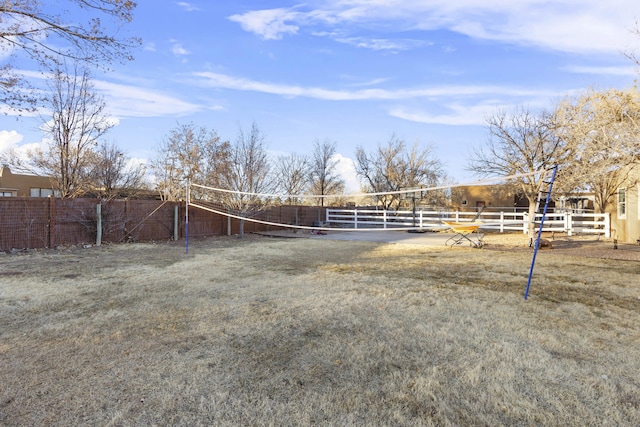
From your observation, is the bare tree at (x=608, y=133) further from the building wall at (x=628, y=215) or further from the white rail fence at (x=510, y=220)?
the building wall at (x=628, y=215)

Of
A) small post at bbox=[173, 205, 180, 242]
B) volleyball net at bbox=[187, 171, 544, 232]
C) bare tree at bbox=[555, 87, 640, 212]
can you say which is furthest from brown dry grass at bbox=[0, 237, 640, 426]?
small post at bbox=[173, 205, 180, 242]

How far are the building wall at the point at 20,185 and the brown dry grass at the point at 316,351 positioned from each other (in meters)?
27.8

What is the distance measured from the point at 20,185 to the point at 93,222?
76.6 feet

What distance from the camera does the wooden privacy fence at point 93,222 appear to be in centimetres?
985

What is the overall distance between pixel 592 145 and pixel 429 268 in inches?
182

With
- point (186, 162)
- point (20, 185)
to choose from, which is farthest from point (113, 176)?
point (20, 185)

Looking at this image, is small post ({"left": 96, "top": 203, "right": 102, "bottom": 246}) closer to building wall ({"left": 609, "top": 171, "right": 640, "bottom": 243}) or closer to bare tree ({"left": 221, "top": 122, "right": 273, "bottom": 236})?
bare tree ({"left": 221, "top": 122, "right": 273, "bottom": 236})

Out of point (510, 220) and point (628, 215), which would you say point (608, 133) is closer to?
point (510, 220)

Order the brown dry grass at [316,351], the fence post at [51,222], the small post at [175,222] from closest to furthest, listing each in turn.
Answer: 1. the brown dry grass at [316,351]
2. the fence post at [51,222]
3. the small post at [175,222]

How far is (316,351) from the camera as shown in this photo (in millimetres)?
3115

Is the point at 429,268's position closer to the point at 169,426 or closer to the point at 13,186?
the point at 169,426

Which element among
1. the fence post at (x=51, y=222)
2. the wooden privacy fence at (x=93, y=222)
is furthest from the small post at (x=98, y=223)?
the fence post at (x=51, y=222)

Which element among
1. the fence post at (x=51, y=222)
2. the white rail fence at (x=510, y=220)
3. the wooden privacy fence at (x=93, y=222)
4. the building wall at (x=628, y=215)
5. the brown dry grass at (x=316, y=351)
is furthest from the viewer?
the white rail fence at (x=510, y=220)

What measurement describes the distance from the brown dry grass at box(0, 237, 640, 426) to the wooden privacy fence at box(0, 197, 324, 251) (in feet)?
16.1
